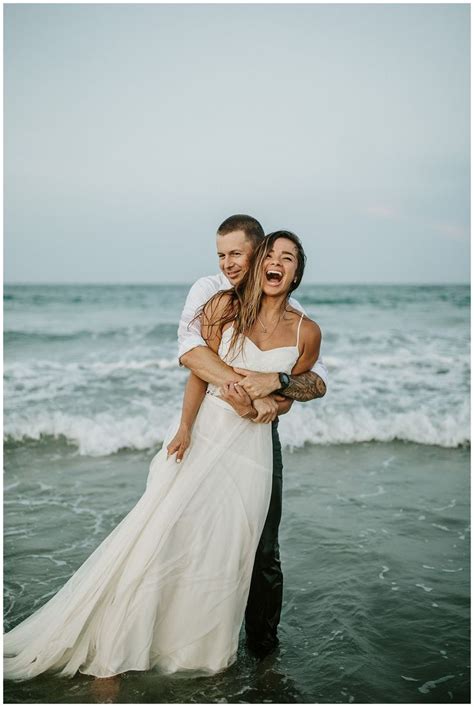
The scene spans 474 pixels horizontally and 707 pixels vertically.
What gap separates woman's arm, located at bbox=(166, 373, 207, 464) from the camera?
3438 millimetres

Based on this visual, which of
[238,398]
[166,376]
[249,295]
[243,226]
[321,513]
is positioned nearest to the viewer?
[238,398]

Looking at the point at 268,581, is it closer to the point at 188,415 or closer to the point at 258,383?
→ the point at 188,415

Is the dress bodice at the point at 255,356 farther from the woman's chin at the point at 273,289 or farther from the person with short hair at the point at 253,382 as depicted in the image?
the woman's chin at the point at 273,289

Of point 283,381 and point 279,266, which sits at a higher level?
point 279,266

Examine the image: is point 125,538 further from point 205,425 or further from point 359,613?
point 359,613

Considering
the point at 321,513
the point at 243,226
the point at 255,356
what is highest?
the point at 243,226

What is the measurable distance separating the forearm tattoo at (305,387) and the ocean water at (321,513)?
1621mm

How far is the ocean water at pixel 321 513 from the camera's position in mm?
3643

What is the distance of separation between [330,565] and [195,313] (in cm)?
272

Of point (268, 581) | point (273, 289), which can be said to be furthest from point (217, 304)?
point (268, 581)

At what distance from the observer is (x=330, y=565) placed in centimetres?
515

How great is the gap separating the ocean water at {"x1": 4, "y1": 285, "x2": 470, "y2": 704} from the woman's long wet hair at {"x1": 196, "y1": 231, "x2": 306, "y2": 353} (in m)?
1.94

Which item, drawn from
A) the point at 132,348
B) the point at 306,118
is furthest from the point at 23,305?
the point at 306,118

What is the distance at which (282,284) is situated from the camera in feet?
11.2
